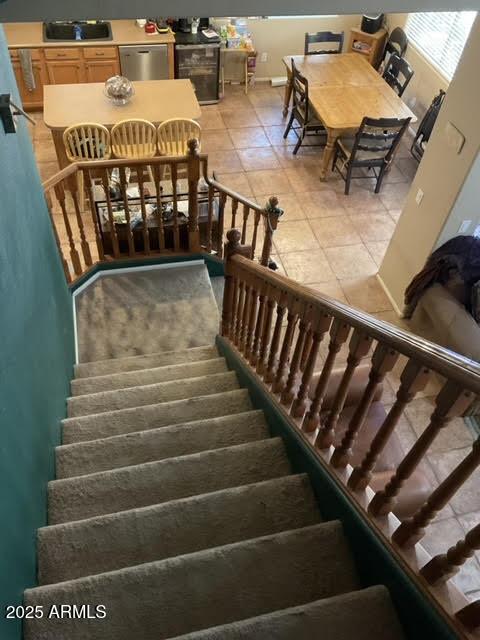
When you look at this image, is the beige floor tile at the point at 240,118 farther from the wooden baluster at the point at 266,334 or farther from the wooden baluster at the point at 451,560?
the wooden baluster at the point at 451,560

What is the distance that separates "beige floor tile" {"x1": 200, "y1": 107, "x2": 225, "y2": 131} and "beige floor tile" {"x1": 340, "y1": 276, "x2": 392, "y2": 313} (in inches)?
120

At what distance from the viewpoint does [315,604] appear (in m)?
1.43

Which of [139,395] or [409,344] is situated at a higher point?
[409,344]

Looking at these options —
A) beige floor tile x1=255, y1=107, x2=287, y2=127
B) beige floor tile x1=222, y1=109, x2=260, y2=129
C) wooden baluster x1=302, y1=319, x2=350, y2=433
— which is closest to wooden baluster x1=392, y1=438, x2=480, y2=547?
wooden baluster x1=302, y1=319, x2=350, y2=433

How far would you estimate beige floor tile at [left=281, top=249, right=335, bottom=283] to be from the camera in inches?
196

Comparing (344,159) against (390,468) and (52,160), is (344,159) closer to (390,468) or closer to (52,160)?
(52,160)

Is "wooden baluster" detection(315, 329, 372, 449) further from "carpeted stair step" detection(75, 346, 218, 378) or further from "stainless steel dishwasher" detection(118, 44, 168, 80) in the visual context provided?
"stainless steel dishwasher" detection(118, 44, 168, 80)

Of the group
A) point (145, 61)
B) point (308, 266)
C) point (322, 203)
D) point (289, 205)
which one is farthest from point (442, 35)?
point (145, 61)

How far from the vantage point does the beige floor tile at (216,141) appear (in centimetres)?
639

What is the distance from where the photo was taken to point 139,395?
2.71m

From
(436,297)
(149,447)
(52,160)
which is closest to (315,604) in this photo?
(149,447)

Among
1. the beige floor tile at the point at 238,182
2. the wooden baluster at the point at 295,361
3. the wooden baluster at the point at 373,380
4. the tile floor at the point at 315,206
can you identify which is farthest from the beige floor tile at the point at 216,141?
the wooden baluster at the point at 373,380

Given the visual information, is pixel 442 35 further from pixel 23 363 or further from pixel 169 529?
pixel 169 529

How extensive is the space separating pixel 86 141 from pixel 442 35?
14.2 feet
